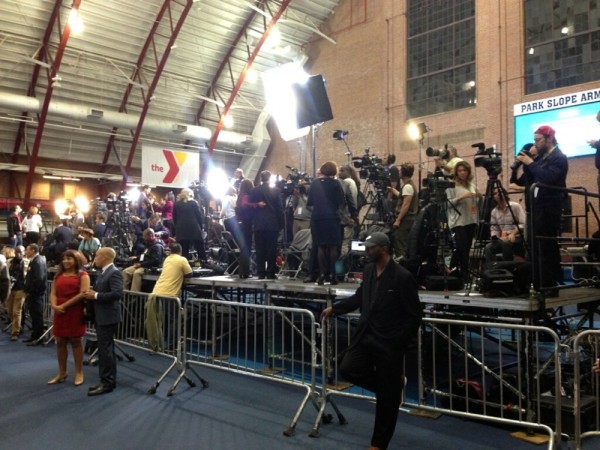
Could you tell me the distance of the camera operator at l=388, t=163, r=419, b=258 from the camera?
21.4 ft

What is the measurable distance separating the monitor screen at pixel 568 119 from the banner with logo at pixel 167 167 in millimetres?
11310

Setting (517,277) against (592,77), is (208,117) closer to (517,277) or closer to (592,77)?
(592,77)

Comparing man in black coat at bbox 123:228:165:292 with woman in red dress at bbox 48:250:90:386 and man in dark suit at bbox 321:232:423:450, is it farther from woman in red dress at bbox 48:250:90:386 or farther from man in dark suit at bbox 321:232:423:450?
man in dark suit at bbox 321:232:423:450

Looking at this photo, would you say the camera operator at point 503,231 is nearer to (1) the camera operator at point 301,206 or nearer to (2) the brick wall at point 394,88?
(1) the camera operator at point 301,206

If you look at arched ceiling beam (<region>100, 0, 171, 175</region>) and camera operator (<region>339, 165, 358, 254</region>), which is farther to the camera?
arched ceiling beam (<region>100, 0, 171, 175</region>)

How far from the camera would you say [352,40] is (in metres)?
20.5

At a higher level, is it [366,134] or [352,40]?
[352,40]

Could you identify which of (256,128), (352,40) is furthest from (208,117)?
(352,40)

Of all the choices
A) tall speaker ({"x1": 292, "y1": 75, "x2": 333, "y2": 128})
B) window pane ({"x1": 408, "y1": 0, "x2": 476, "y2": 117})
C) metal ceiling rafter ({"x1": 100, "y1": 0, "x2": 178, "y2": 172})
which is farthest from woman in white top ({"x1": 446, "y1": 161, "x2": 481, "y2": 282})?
metal ceiling rafter ({"x1": 100, "y1": 0, "x2": 178, "y2": 172})

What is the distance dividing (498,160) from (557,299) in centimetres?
153

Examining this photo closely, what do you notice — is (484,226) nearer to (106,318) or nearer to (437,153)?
(437,153)

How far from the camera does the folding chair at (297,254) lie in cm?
806

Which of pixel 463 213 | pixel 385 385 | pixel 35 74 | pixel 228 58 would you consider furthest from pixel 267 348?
pixel 228 58

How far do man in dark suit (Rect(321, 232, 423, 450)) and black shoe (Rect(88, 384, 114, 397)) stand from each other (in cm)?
325
